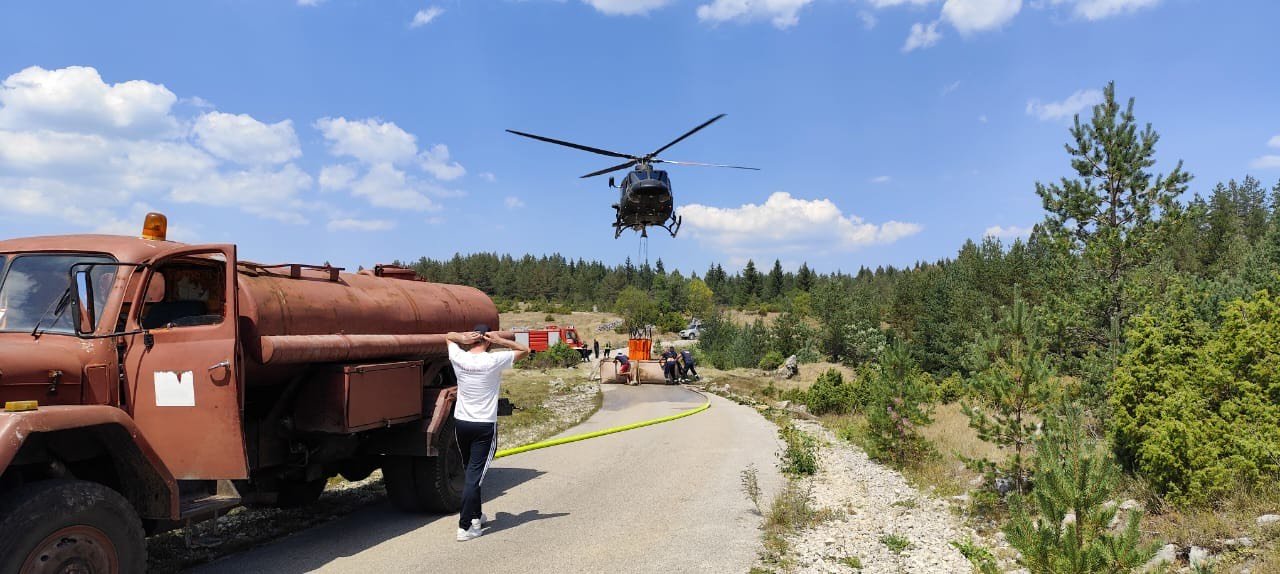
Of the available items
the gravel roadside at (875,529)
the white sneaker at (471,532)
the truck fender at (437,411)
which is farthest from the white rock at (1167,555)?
the truck fender at (437,411)

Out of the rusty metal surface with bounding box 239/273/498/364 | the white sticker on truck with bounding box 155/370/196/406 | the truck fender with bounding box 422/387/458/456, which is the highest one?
the rusty metal surface with bounding box 239/273/498/364

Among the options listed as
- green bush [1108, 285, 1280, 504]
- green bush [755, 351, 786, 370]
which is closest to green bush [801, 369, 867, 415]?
green bush [1108, 285, 1280, 504]

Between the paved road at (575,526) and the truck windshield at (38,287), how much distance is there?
2.46 metres

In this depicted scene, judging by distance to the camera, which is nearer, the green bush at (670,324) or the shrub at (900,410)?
the shrub at (900,410)

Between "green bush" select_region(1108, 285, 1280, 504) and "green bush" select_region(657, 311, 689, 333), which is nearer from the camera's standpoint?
"green bush" select_region(1108, 285, 1280, 504)

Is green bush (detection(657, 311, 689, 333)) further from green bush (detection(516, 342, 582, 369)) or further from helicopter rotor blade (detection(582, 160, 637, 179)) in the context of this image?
helicopter rotor blade (detection(582, 160, 637, 179))

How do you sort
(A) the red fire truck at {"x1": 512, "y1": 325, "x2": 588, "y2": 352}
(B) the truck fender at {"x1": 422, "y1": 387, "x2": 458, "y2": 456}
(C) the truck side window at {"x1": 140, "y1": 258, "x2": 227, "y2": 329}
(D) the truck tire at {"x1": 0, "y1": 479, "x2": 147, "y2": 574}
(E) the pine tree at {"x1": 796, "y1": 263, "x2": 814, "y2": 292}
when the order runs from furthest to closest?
(E) the pine tree at {"x1": 796, "y1": 263, "x2": 814, "y2": 292}, (A) the red fire truck at {"x1": 512, "y1": 325, "x2": 588, "y2": 352}, (B) the truck fender at {"x1": 422, "y1": 387, "x2": 458, "y2": 456}, (C) the truck side window at {"x1": 140, "y1": 258, "x2": 227, "y2": 329}, (D) the truck tire at {"x1": 0, "y1": 479, "x2": 147, "y2": 574}

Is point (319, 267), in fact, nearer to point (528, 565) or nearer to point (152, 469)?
point (152, 469)

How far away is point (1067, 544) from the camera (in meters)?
4.71

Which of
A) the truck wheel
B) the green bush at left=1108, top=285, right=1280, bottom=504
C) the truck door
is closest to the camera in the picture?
the truck door

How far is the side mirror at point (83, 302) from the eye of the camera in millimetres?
5121

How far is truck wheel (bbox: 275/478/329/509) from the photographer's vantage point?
7875 mm

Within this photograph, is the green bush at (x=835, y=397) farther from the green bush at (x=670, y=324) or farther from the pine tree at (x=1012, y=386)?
the green bush at (x=670, y=324)

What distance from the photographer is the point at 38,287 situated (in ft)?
17.1
